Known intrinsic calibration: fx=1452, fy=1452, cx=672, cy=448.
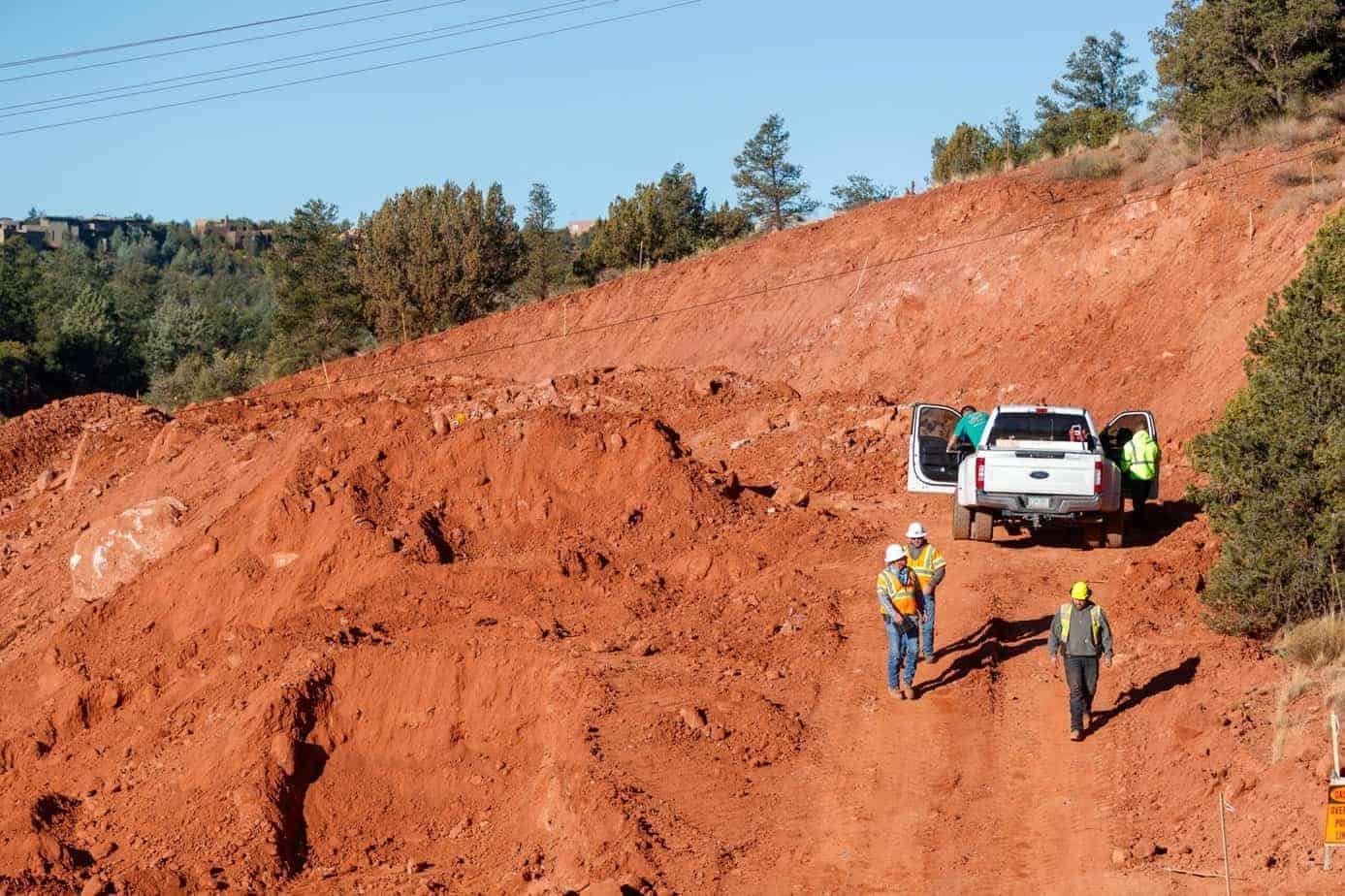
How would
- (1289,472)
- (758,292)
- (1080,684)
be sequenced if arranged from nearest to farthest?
1. (1080,684)
2. (1289,472)
3. (758,292)

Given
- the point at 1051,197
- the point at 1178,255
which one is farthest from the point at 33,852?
the point at 1051,197

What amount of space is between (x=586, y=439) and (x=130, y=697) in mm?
6329

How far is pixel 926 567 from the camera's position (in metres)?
12.8

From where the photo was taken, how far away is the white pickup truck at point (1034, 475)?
53.8ft

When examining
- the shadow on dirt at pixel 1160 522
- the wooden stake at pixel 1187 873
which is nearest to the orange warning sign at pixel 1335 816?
the wooden stake at pixel 1187 873

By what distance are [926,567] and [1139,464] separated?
6114 millimetres

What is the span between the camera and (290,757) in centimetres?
1300

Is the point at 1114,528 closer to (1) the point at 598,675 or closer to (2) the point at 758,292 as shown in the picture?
(1) the point at 598,675

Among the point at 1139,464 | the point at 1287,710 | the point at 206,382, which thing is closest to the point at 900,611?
the point at 1287,710

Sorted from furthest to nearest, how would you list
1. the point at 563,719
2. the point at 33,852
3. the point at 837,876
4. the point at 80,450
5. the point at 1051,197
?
the point at 1051,197
the point at 80,450
the point at 563,719
the point at 33,852
the point at 837,876

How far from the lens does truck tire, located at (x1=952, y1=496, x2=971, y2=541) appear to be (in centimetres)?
1762

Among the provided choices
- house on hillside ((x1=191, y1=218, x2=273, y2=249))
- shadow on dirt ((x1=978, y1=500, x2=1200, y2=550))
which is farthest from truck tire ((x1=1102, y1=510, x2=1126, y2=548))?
house on hillside ((x1=191, y1=218, x2=273, y2=249))

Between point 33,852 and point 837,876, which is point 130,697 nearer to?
point 33,852

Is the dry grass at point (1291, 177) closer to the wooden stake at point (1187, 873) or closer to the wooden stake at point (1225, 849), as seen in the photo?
the wooden stake at point (1225, 849)
